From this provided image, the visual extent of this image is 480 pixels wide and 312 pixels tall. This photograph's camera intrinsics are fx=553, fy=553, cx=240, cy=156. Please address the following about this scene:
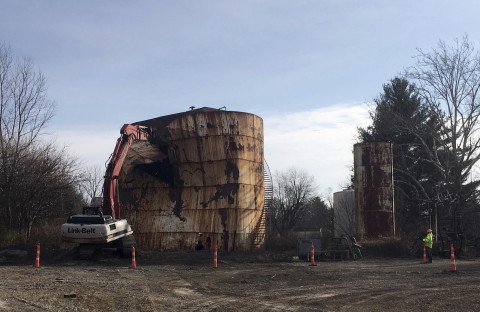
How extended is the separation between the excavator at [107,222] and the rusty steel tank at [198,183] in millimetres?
2063

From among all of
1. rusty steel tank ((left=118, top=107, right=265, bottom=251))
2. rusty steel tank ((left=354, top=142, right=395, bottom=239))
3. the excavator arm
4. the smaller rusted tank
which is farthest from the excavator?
the smaller rusted tank

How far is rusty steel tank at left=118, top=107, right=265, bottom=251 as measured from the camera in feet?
87.0

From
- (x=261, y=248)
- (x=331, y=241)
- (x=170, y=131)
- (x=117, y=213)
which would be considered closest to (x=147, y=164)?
(x=170, y=131)

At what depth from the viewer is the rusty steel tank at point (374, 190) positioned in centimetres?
2975

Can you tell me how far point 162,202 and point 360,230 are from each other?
10.8 metres

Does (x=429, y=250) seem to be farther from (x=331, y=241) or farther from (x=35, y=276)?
(x=35, y=276)

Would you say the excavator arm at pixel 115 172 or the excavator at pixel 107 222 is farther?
the excavator arm at pixel 115 172

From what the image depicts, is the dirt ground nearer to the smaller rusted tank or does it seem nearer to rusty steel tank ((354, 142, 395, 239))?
rusty steel tank ((354, 142, 395, 239))

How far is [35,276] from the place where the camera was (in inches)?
682

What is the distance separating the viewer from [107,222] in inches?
858

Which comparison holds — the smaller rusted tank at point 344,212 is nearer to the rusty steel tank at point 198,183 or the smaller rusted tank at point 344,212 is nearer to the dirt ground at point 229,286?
the rusty steel tank at point 198,183

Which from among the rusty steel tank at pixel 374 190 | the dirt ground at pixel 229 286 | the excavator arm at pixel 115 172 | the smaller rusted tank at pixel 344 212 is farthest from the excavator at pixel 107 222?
the smaller rusted tank at pixel 344 212

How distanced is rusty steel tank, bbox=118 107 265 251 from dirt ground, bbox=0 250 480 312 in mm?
3098

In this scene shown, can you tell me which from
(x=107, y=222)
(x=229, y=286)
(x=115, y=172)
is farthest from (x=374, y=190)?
(x=229, y=286)
